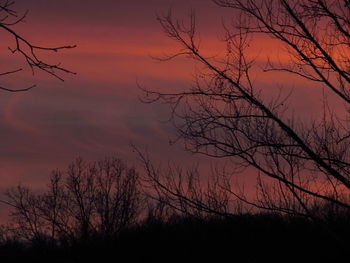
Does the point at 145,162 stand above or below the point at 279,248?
above

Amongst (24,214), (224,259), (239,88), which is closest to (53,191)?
(24,214)

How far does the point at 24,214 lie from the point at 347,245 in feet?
123

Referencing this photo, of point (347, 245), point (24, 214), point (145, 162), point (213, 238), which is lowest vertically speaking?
point (347, 245)

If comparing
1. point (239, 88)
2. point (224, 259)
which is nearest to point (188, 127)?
point (239, 88)

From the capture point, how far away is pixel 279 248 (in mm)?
12727

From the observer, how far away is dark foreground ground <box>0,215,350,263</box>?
1218 cm

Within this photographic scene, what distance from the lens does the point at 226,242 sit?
44.5 ft

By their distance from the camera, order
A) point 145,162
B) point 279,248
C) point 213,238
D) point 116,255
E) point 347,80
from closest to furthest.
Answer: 1. point 347,80
2. point 145,162
3. point 279,248
4. point 213,238
5. point 116,255

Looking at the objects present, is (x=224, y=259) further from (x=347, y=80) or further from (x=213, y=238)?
(x=347, y=80)

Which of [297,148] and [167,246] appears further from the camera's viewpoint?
[167,246]

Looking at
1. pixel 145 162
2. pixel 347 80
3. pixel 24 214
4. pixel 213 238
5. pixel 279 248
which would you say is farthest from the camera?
pixel 24 214

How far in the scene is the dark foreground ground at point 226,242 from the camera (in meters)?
12.2

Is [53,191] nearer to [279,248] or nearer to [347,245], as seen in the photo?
[279,248]

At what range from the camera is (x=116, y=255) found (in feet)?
50.1
